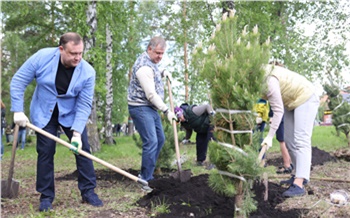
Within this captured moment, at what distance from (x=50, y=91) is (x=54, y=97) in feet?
0.25

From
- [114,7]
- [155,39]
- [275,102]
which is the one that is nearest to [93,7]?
[114,7]

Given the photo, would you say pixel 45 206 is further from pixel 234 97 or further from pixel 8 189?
pixel 234 97

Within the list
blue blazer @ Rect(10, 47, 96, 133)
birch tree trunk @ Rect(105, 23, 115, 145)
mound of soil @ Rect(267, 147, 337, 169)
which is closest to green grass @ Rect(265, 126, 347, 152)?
mound of soil @ Rect(267, 147, 337, 169)

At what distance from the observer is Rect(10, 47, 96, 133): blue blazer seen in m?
4.25

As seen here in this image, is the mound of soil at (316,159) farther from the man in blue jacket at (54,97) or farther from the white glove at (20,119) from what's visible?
the white glove at (20,119)

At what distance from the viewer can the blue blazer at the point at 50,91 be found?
4250 mm

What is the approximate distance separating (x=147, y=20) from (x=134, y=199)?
2580 cm

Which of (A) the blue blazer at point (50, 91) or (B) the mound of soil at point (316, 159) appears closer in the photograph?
(A) the blue blazer at point (50, 91)

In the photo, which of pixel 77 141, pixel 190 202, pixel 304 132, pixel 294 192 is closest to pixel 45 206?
pixel 77 141

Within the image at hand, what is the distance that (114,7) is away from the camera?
11281 millimetres

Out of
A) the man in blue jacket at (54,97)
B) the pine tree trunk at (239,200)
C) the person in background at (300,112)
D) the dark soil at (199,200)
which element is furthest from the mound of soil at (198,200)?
the man in blue jacket at (54,97)

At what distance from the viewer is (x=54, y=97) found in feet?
14.3

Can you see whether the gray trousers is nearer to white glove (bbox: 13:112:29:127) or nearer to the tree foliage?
the tree foliage

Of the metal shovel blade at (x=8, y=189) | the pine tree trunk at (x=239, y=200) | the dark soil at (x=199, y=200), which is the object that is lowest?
the metal shovel blade at (x=8, y=189)
